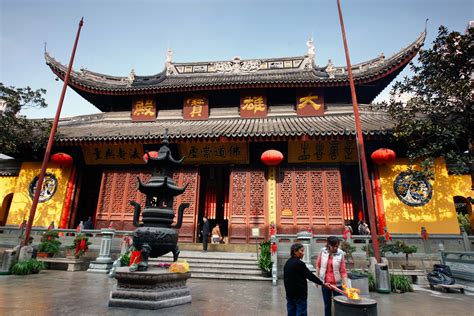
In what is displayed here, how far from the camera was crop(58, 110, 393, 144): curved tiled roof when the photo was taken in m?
10.2

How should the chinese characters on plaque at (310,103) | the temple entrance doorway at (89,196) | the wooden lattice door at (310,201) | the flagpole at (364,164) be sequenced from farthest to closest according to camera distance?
the temple entrance doorway at (89,196) < the chinese characters on plaque at (310,103) < the wooden lattice door at (310,201) < the flagpole at (364,164)

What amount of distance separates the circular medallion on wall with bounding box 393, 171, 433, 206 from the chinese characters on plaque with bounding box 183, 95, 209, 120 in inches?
356

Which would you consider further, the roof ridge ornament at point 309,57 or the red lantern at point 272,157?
the roof ridge ornament at point 309,57

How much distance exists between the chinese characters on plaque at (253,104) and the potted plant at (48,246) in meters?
9.16

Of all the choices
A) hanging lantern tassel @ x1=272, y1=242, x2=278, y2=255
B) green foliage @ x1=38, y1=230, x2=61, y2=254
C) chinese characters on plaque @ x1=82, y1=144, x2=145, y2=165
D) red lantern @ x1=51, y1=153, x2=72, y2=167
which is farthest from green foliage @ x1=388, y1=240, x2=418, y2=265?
red lantern @ x1=51, y1=153, x2=72, y2=167

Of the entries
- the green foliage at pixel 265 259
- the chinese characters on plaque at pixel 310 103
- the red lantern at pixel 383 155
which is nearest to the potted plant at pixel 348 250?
the green foliage at pixel 265 259

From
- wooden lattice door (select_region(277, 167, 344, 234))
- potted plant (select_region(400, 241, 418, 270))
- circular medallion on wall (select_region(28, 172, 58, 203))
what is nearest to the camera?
potted plant (select_region(400, 241, 418, 270))

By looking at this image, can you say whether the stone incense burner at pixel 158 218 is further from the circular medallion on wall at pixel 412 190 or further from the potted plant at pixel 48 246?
the circular medallion on wall at pixel 412 190

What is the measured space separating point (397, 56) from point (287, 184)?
7.60 m

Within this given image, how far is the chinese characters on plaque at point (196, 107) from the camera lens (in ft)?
45.1

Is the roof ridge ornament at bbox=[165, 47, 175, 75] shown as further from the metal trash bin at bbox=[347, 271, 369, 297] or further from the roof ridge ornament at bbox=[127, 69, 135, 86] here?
the metal trash bin at bbox=[347, 271, 369, 297]

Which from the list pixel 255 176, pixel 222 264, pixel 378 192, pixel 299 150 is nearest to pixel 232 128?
pixel 255 176

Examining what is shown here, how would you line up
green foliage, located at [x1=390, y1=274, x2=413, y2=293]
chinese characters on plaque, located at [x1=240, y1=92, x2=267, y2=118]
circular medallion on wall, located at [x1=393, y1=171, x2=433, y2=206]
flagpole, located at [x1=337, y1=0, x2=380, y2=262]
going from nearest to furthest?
green foliage, located at [x1=390, y1=274, x2=413, y2=293] → flagpole, located at [x1=337, y1=0, x2=380, y2=262] → circular medallion on wall, located at [x1=393, y1=171, x2=433, y2=206] → chinese characters on plaque, located at [x1=240, y1=92, x2=267, y2=118]

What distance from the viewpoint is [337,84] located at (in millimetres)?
12578
